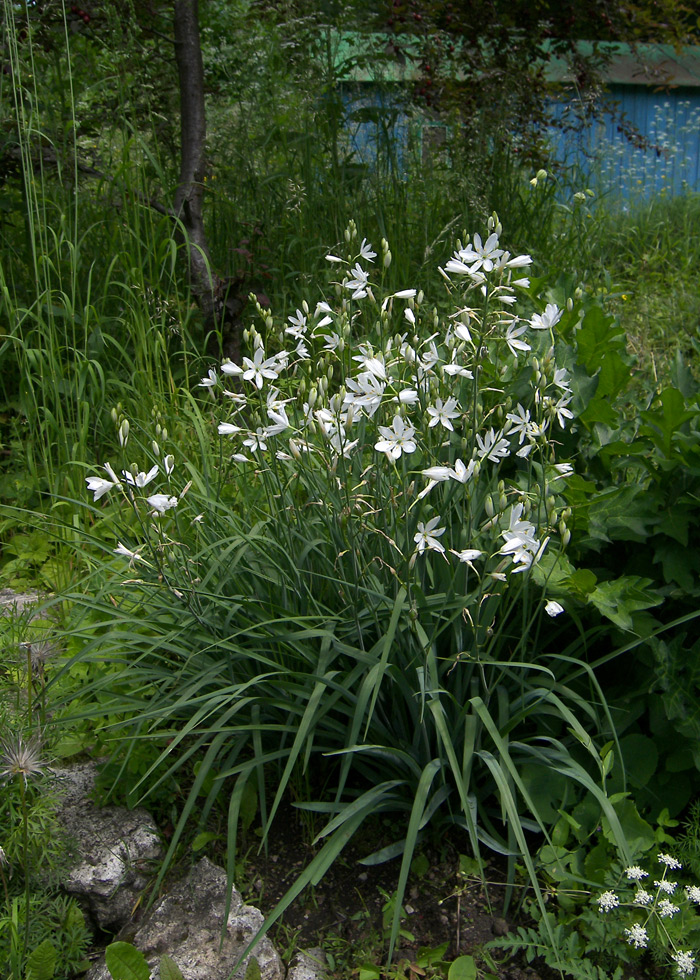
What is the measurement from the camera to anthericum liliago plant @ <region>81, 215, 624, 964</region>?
59.9 inches

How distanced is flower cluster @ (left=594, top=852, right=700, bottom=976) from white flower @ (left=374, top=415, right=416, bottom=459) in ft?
2.88

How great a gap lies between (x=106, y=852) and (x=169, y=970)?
1.18ft

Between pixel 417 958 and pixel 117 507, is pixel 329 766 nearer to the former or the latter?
pixel 417 958

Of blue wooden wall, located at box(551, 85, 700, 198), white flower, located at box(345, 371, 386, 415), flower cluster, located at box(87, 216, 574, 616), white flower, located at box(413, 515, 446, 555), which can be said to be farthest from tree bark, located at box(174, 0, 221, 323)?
blue wooden wall, located at box(551, 85, 700, 198)

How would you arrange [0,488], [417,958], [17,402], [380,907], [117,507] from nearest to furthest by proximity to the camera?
[417,958], [380,907], [117,507], [0,488], [17,402]

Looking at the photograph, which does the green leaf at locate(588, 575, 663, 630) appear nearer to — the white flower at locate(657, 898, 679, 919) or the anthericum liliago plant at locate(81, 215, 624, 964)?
the anthericum liliago plant at locate(81, 215, 624, 964)

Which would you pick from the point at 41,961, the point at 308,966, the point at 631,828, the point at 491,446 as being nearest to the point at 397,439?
the point at 491,446

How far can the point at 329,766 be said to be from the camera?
1899 millimetres

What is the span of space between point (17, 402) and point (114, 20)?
159cm

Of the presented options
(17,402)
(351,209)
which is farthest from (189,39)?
(17,402)

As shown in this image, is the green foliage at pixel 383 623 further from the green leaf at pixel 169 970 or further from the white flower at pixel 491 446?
the green leaf at pixel 169 970

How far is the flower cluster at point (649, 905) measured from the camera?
1.41 meters

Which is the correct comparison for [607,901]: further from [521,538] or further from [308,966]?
[521,538]

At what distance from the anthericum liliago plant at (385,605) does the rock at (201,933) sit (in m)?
0.21
